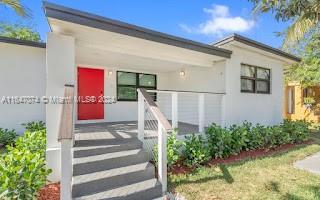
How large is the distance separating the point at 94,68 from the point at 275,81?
8417mm

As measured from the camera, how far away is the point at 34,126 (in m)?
7.18

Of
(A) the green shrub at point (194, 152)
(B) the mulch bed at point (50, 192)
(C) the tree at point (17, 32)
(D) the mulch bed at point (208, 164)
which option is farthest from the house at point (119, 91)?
(C) the tree at point (17, 32)

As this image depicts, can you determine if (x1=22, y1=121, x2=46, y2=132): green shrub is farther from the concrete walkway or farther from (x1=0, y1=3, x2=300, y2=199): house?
the concrete walkway

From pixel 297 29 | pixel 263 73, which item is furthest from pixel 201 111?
pixel 263 73

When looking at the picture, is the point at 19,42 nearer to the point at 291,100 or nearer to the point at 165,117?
the point at 165,117

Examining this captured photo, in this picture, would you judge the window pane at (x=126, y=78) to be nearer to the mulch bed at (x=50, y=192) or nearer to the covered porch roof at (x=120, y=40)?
the covered porch roof at (x=120, y=40)

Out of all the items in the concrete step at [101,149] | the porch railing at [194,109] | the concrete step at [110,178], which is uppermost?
the porch railing at [194,109]

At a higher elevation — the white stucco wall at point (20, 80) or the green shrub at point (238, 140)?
the white stucco wall at point (20, 80)

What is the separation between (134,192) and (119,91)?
627 centimetres

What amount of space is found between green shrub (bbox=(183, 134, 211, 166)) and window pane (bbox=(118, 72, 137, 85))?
194 inches

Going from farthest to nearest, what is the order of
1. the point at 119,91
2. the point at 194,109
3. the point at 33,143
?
the point at 119,91 < the point at 194,109 < the point at 33,143

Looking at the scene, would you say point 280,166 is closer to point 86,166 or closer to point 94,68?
point 86,166

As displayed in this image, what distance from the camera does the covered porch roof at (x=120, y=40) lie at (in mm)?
4265

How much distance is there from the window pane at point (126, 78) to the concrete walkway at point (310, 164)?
7.20m
